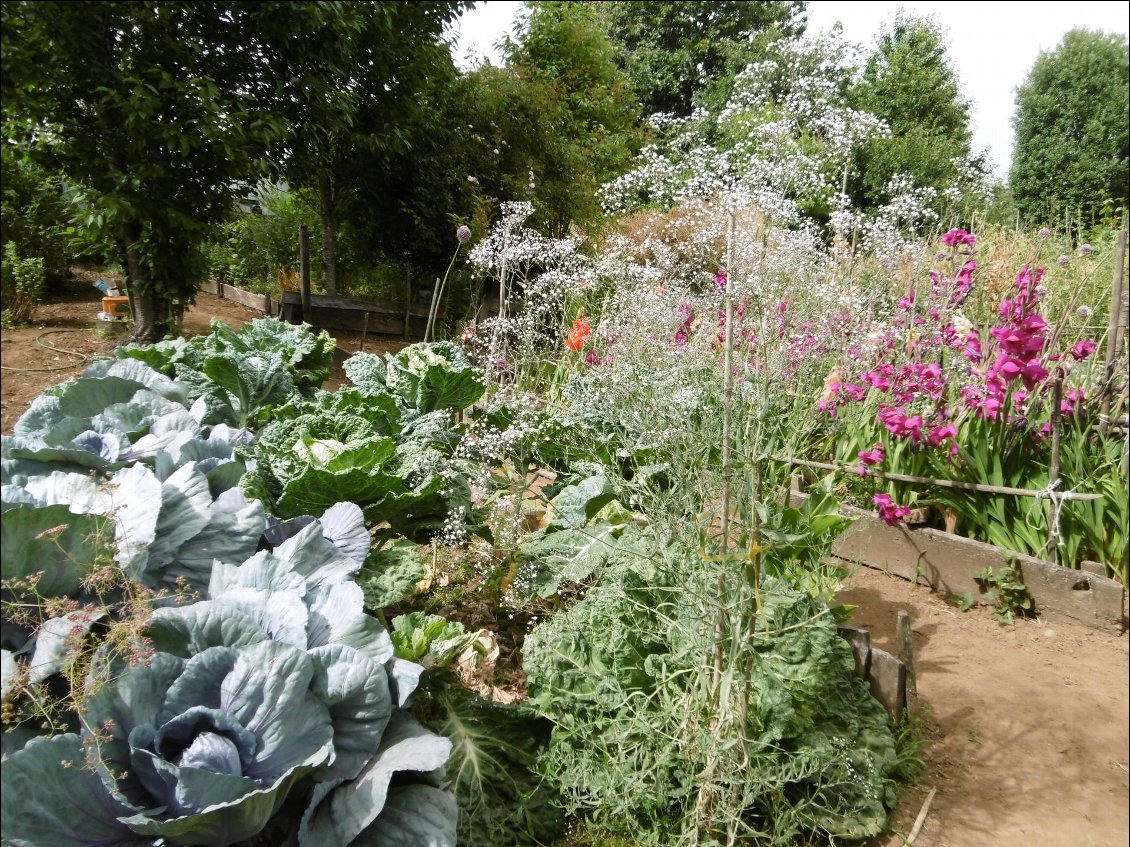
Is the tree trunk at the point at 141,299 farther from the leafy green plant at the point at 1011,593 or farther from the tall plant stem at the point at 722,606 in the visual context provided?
the leafy green plant at the point at 1011,593

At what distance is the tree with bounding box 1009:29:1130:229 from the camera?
61cm

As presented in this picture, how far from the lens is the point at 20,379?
110 centimetres

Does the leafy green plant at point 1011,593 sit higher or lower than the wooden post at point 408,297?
lower

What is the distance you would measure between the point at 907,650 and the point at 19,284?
2106mm

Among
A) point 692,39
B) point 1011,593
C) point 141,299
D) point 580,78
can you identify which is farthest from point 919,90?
point 580,78

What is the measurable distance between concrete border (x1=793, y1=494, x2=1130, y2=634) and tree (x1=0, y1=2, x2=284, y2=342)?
79.7 inches

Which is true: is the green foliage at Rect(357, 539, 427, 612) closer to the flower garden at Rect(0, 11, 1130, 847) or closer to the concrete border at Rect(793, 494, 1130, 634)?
the flower garden at Rect(0, 11, 1130, 847)

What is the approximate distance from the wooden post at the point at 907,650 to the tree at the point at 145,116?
185 cm

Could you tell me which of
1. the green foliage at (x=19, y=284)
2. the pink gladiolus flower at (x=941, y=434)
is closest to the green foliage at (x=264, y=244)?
the green foliage at (x=19, y=284)

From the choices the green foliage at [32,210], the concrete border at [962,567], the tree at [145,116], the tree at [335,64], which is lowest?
the concrete border at [962,567]

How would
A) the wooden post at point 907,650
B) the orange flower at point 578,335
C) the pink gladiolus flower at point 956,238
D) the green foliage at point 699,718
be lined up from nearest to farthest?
the green foliage at point 699,718 < the wooden post at point 907,650 < the pink gladiolus flower at point 956,238 < the orange flower at point 578,335

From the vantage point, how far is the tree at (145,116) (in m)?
0.93

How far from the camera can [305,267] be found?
621 cm

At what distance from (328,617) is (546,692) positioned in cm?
59
